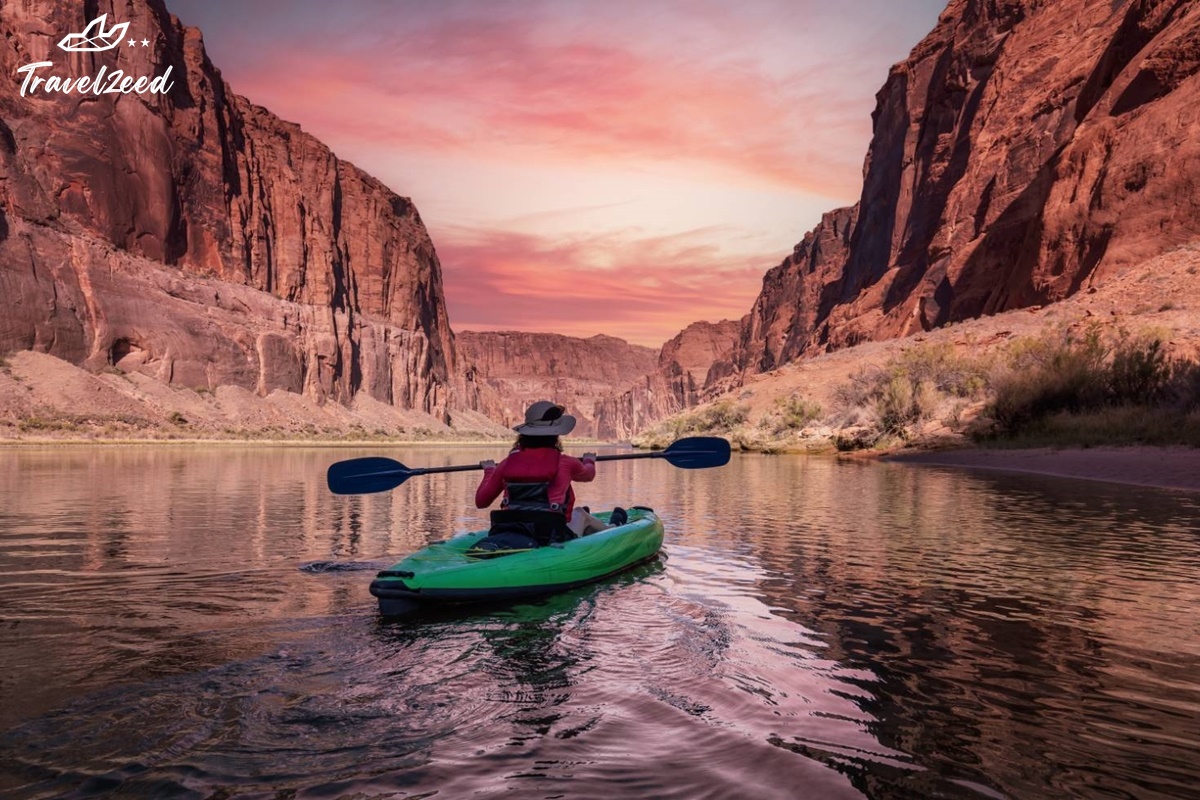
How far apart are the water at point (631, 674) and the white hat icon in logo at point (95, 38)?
312 ft

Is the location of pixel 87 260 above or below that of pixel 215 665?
above

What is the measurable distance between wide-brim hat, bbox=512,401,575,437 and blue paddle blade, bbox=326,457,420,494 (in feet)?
8.39

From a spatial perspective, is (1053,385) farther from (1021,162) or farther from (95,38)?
(95,38)

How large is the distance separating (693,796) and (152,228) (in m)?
102

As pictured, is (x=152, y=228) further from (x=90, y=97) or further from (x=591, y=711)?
(x=591, y=711)

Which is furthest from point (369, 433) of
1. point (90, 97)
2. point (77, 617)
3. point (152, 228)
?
point (77, 617)

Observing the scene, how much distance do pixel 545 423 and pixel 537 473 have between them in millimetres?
526

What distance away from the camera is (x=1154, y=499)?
1609cm

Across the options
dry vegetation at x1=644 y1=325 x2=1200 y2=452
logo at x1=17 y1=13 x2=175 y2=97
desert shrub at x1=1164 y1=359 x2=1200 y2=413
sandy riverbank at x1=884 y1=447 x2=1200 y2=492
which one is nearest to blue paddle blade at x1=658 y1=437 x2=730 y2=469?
sandy riverbank at x1=884 y1=447 x2=1200 y2=492

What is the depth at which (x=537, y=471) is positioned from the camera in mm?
7910

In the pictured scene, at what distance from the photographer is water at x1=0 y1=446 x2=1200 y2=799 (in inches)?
145

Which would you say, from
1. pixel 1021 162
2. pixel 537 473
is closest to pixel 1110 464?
pixel 537 473

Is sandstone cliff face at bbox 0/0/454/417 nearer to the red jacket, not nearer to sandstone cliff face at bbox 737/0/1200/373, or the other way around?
sandstone cliff face at bbox 737/0/1200/373

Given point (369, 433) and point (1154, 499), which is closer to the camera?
point (1154, 499)
